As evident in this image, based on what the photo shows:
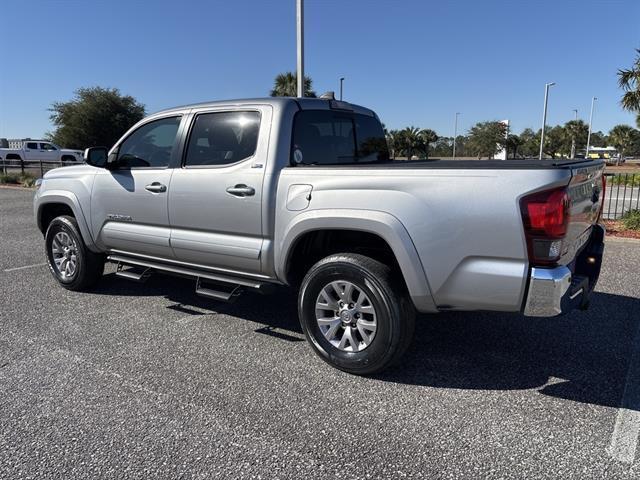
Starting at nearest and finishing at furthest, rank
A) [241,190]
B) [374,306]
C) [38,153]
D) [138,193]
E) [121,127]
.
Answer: [374,306] → [241,190] → [138,193] → [38,153] → [121,127]

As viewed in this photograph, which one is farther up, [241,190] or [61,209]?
[241,190]

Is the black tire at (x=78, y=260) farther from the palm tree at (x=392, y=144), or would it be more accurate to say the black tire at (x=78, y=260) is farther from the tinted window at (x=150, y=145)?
the palm tree at (x=392, y=144)

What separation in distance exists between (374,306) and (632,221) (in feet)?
24.7

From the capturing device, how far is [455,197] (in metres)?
2.86

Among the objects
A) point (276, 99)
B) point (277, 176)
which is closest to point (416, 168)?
point (277, 176)

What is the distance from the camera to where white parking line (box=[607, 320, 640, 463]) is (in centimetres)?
252

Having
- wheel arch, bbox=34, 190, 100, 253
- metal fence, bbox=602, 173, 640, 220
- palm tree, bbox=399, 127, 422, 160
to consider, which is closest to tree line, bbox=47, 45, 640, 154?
palm tree, bbox=399, 127, 422, 160

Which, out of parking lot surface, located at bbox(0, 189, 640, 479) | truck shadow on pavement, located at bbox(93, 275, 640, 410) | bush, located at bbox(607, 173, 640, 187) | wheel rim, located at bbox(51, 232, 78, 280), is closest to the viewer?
parking lot surface, located at bbox(0, 189, 640, 479)

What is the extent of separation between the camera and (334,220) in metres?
3.29

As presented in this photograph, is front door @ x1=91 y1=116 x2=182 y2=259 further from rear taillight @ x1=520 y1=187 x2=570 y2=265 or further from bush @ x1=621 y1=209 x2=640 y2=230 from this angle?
bush @ x1=621 y1=209 x2=640 y2=230

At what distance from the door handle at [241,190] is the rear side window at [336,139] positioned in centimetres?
40

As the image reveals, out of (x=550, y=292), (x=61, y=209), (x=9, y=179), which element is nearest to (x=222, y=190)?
(x=550, y=292)

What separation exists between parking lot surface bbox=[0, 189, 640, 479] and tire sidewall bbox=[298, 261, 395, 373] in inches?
5.1

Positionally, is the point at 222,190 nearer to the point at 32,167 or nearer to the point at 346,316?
the point at 346,316
